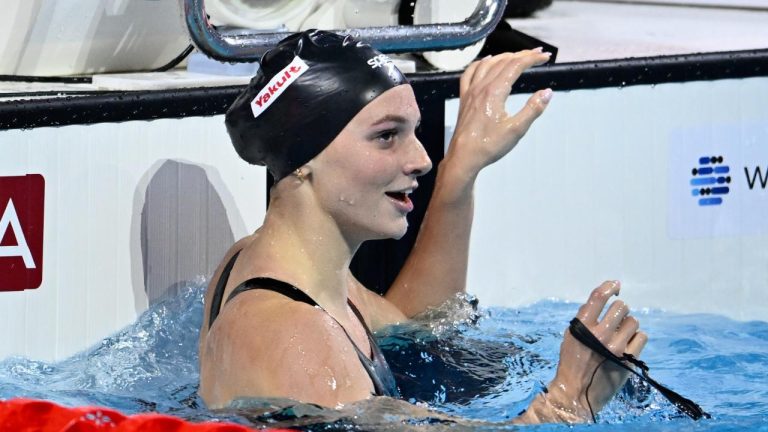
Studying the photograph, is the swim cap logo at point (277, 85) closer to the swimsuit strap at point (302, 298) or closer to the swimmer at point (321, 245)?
the swimmer at point (321, 245)

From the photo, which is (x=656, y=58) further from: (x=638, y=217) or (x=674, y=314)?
(x=674, y=314)

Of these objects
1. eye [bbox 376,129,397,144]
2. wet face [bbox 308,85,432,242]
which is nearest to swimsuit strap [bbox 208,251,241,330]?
wet face [bbox 308,85,432,242]

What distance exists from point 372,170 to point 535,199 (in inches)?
55.8

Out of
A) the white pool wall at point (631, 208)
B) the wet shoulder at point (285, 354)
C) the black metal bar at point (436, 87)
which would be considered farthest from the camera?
the white pool wall at point (631, 208)

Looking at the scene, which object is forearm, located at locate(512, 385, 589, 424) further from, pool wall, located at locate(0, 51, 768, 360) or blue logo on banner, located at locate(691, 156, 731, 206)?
blue logo on banner, located at locate(691, 156, 731, 206)

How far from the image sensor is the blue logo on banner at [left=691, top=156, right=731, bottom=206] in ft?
12.3

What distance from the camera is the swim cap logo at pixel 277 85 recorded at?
2348mm

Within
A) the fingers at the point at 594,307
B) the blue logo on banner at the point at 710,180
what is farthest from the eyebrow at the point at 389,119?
the blue logo on banner at the point at 710,180

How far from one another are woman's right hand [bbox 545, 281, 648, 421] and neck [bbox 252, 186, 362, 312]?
1.44 ft

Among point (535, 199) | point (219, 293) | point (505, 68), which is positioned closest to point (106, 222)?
point (219, 293)

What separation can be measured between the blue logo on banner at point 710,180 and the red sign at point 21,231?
1.82m

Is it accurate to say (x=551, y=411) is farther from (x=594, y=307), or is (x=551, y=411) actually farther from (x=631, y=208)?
(x=631, y=208)

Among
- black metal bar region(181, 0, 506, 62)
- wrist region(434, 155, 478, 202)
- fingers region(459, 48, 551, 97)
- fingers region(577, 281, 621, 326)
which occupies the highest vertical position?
black metal bar region(181, 0, 506, 62)

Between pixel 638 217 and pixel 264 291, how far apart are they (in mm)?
1760
